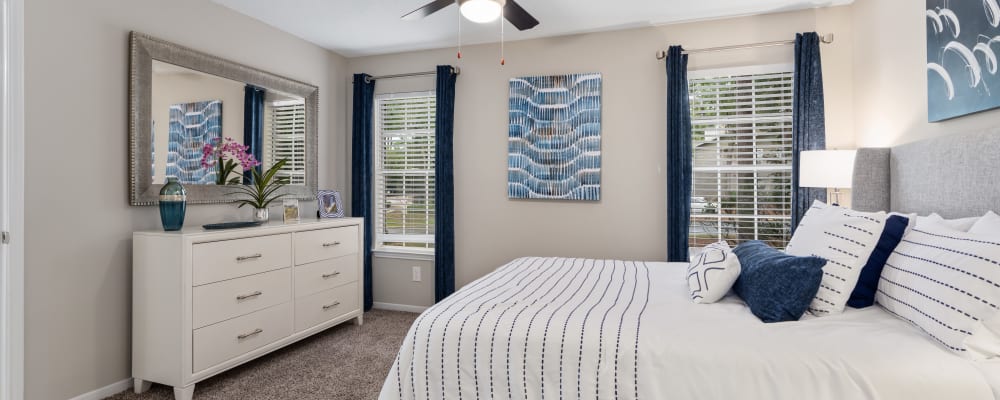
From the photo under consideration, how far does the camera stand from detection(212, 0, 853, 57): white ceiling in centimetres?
309

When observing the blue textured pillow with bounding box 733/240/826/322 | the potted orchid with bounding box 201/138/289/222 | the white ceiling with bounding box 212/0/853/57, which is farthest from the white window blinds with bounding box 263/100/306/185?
the blue textured pillow with bounding box 733/240/826/322

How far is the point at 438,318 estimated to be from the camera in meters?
1.60

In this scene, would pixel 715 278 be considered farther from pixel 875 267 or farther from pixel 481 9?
pixel 481 9

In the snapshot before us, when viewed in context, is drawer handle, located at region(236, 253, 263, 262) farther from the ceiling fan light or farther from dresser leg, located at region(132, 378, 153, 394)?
the ceiling fan light

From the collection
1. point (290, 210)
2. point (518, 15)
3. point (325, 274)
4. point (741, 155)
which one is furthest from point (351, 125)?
point (741, 155)

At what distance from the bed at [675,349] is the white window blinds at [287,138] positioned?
91.4 inches

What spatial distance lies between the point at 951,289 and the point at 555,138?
2.59 metres

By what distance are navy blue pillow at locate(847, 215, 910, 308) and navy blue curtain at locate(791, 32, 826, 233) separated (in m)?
1.34

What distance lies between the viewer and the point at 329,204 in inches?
149

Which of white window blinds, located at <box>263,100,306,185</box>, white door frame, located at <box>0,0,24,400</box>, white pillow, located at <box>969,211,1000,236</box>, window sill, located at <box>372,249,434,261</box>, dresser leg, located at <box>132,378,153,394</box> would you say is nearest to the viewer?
white pillow, located at <box>969,211,1000,236</box>

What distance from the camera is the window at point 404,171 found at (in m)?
4.16

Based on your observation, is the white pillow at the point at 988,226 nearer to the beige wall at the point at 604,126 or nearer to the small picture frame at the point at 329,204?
the beige wall at the point at 604,126

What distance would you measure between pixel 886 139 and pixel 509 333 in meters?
2.60

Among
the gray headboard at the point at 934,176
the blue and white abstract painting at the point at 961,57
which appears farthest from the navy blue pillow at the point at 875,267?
the blue and white abstract painting at the point at 961,57
